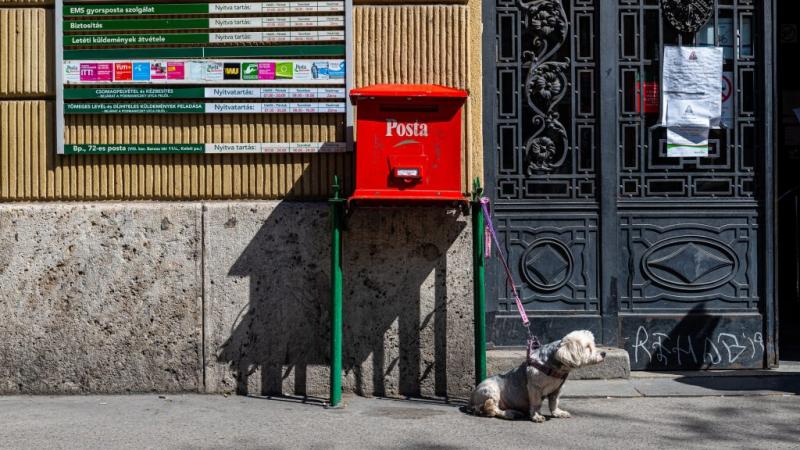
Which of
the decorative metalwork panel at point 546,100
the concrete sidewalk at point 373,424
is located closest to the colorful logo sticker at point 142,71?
the concrete sidewalk at point 373,424

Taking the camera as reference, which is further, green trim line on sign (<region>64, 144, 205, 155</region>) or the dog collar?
green trim line on sign (<region>64, 144, 205, 155</region>)

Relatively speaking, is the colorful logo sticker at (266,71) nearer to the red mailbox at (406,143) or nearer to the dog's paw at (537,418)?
the red mailbox at (406,143)

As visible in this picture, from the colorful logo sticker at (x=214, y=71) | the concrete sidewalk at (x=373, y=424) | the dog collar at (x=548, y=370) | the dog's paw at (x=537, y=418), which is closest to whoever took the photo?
the concrete sidewalk at (x=373, y=424)

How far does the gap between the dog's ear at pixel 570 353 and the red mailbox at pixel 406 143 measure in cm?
128

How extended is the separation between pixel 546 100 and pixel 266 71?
222 centimetres

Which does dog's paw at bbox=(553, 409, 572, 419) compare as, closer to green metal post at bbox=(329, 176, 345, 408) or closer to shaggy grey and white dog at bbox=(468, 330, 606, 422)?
shaggy grey and white dog at bbox=(468, 330, 606, 422)

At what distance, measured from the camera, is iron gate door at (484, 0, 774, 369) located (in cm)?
752

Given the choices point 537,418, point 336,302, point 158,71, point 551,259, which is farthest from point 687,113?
point 158,71

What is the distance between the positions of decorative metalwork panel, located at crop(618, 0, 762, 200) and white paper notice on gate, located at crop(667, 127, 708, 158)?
5cm

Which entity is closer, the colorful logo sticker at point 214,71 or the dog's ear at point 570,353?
the dog's ear at point 570,353

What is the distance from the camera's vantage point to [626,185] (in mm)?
7582

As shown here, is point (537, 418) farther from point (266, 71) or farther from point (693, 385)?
point (266, 71)

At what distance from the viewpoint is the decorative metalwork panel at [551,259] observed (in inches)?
296

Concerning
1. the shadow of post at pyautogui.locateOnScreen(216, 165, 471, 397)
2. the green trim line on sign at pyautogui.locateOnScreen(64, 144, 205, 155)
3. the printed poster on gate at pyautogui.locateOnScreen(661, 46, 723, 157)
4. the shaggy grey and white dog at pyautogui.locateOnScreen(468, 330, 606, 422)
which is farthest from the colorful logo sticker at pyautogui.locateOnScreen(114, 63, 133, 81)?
the printed poster on gate at pyautogui.locateOnScreen(661, 46, 723, 157)
